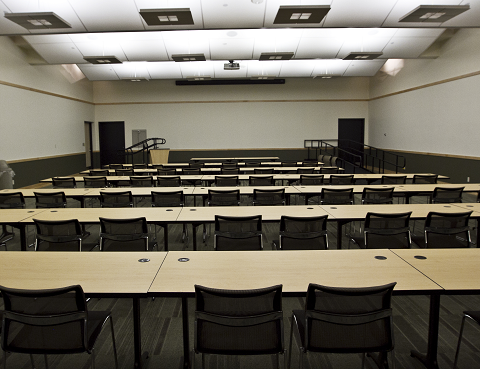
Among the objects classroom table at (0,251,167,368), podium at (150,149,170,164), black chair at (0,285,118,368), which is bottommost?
black chair at (0,285,118,368)

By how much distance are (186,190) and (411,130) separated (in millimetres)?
10751

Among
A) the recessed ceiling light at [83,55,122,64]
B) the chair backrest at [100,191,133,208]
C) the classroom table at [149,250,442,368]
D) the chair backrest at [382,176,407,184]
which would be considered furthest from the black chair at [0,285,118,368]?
the recessed ceiling light at [83,55,122,64]

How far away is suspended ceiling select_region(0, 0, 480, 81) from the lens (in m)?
8.34

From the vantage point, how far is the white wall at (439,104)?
10.2m

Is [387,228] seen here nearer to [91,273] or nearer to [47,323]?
[91,273]

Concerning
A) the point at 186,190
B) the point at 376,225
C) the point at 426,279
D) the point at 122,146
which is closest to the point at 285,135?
the point at 122,146

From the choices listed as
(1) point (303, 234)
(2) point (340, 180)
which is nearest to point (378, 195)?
(2) point (340, 180)

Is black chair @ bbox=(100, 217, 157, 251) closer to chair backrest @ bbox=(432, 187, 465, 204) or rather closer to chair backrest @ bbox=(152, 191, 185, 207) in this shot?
chair backrest @ bbox=(152, 191, 185, 207)

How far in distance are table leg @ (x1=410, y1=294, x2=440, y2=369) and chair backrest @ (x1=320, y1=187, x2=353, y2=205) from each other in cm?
304

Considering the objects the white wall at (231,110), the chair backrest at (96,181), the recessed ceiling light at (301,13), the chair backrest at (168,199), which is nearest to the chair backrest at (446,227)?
the chair backrest at (168,199)

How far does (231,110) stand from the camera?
57.6ft

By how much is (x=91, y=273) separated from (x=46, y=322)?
0.44m

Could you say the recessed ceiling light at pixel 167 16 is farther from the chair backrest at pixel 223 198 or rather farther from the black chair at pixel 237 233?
the black chair at pixel 237 233

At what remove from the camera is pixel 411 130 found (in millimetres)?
13500
